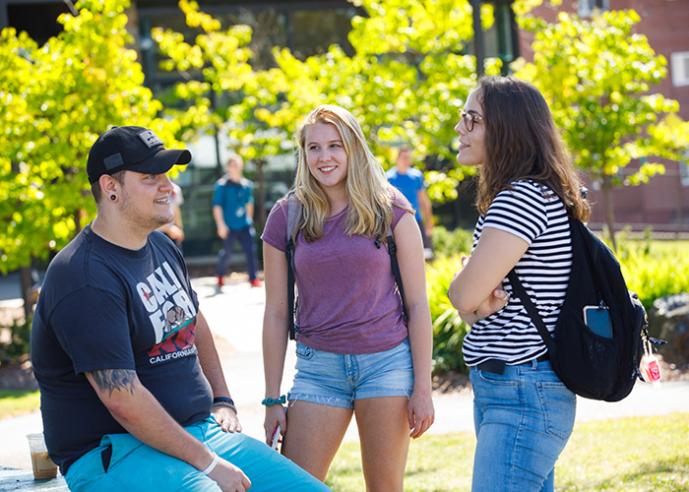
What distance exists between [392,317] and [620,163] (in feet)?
39.4

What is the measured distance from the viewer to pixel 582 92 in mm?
15625

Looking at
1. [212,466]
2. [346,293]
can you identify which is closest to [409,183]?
[346,293]

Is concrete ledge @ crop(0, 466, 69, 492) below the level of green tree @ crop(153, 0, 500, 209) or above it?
below

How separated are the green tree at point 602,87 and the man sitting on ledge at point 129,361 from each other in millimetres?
12295

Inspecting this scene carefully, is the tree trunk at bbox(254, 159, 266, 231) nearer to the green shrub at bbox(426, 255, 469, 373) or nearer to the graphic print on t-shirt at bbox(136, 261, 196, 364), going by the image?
the green shrub at bbox(426, 255, 469, 373)

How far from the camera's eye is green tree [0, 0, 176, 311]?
1129cm

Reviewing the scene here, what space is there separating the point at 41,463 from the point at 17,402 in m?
5.66

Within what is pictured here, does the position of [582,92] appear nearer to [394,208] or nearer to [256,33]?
[256,33]

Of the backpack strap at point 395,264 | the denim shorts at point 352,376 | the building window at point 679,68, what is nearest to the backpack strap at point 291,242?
the denim shorts at point 352,376

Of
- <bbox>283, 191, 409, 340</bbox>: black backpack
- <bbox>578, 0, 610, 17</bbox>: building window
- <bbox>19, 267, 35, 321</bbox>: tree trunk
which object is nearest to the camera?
<bbox>283, 191, 409, 340</bbox>: black backpack

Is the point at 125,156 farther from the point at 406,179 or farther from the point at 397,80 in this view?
the point at 397,80

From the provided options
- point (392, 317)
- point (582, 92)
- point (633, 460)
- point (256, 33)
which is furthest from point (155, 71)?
point (392, 317)

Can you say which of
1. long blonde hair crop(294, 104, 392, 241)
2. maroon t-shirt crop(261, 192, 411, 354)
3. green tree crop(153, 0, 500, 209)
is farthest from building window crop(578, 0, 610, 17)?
maroon t-shirt crop(261, 192, 411, 354)

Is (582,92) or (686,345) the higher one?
(582,92)
